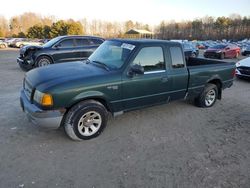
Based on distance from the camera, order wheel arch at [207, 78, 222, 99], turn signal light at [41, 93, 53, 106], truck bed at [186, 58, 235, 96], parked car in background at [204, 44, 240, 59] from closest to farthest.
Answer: turn signal light at [41, 93, 53, 106] < truck bed at [186, 58, 235, 96] < wheel arch at [207, 78, 222, 99] < parked car in background at [204, 44, 240, 59]

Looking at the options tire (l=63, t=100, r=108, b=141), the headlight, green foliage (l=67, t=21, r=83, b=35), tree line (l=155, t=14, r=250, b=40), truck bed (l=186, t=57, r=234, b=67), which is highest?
tree line (l=155, t=14, r=250, b=40)

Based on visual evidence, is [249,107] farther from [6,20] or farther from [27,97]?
[6,20]

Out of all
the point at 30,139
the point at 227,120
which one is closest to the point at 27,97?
the point at 30,139

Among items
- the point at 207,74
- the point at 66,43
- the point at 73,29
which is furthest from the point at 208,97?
the point at 73,29

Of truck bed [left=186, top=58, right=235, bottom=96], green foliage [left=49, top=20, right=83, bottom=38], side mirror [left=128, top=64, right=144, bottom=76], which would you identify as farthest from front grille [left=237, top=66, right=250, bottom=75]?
green foliage [left=49, top=20, right=83, bottom=38]

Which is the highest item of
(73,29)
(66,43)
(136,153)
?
(73,29)

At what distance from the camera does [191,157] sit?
360 centimetres

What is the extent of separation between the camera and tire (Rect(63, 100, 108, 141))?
3.76 metres

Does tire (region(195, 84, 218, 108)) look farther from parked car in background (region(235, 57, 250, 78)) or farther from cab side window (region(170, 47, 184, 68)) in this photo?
parked car in background (region(235, 57, 250, 78))

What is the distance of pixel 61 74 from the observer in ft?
12.9

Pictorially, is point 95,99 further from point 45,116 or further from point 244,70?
point 244,70

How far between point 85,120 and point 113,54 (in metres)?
1.55

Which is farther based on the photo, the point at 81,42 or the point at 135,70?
the point at 81,42

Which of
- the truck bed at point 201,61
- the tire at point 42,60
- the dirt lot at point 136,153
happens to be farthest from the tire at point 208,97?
the tire at point 42,60
